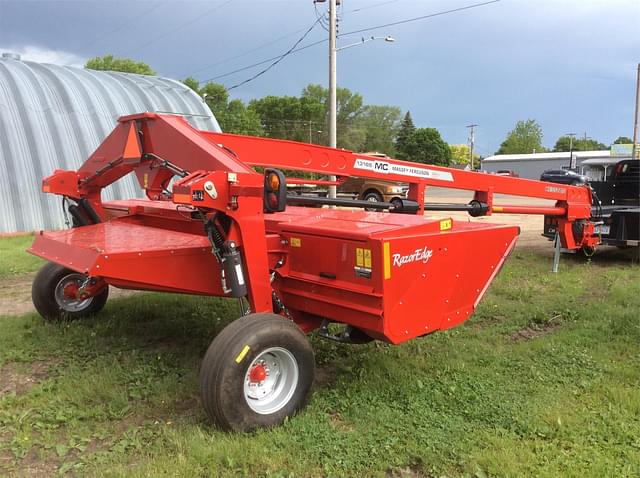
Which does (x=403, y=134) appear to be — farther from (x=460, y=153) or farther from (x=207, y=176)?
(x=207, y=176)

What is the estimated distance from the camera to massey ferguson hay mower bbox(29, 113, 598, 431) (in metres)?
3.25

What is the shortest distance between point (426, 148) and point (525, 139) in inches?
1103

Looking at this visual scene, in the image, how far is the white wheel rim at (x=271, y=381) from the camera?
10.8 feet

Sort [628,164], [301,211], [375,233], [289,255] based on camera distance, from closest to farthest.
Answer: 1. [375,233]
2. [289,255]
3. [301,211]
4. [628,164]

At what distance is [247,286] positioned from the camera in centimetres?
350

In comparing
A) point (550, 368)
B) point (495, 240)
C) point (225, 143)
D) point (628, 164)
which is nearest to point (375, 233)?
point (495, 240)

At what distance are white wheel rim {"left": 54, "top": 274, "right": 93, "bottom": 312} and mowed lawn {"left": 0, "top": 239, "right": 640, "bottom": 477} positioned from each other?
196 mm

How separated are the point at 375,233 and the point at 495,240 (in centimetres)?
126

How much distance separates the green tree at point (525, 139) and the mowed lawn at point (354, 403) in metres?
101

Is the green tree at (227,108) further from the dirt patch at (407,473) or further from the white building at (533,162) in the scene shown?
the dirt patch at (407,473)

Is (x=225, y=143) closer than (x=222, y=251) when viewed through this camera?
No

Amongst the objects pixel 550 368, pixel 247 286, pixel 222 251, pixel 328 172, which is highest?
pixel 328 172

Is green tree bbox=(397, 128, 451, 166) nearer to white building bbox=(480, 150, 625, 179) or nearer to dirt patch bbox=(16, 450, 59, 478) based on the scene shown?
white building bbox=(480, 150, 625, 179)

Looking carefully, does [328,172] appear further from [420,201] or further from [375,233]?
[375,233]
